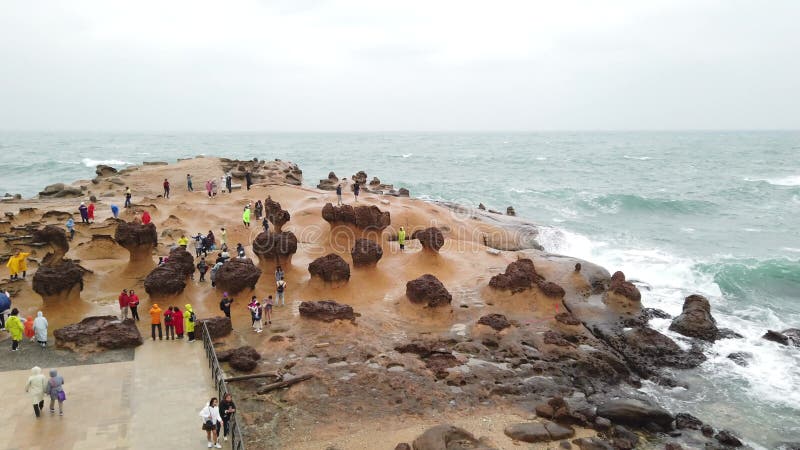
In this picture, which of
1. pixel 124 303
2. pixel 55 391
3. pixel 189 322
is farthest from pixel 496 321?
pixel 55 391

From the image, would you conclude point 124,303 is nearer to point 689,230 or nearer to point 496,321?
point 496,321

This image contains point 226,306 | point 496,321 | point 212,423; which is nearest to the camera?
point 212,423

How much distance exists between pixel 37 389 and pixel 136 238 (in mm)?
9391

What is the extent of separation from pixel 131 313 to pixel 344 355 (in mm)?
7120

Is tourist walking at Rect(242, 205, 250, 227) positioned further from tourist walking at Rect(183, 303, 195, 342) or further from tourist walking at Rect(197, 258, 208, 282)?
tourist walking at Rect(183, 303, 195, 342)

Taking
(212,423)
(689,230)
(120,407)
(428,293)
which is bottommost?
(689,230)

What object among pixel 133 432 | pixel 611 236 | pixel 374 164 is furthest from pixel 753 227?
pixel 374 164

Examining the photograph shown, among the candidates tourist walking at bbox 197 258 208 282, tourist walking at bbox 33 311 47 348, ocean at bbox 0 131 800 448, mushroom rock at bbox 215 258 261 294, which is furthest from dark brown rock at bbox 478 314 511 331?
tourist walking at bbox 33 311 47 348

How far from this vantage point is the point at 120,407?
11461 mm

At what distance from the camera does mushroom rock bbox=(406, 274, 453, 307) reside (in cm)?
Result: 1866

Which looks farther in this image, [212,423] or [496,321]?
[496,321]

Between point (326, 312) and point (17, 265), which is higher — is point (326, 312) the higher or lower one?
the lower one

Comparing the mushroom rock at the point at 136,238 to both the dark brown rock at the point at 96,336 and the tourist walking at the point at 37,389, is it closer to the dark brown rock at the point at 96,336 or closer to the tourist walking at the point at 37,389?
the dark brown rock at the point at 96,336

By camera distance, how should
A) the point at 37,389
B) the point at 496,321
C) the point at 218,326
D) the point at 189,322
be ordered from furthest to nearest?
1. the point at 496,321
2. the point at 218,326
3. the point at 189,322
4. the point at 37,389
